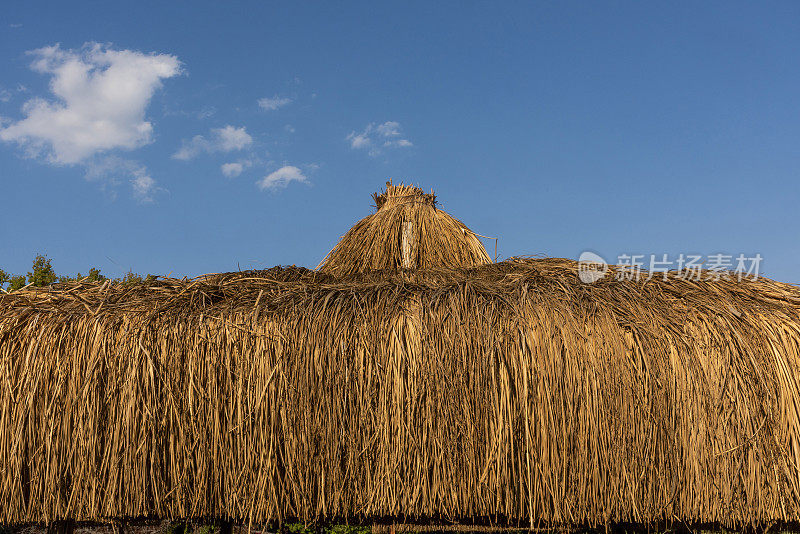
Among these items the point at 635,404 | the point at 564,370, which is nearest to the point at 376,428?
the point at 564,370

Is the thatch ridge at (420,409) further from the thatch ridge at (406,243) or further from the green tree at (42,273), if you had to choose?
the green tree at (42,273)

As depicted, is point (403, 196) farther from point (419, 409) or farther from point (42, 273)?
point (42, 273)

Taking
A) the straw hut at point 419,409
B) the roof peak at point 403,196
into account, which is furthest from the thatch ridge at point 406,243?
the straw hut at point 419,409

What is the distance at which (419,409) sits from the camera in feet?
6.03

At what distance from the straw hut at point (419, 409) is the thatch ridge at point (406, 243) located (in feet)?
3.78

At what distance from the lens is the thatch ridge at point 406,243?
3.24 metres

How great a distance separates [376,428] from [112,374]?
1.06 metres

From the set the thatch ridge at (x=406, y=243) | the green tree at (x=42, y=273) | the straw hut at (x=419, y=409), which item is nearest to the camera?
the straw hut at (x=419, y=409)

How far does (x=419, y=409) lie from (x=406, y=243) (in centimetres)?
161

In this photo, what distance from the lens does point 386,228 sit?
333cm

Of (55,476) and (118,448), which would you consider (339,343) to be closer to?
(118,448)

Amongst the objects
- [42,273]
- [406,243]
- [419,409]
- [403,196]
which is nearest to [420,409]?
[419,409]

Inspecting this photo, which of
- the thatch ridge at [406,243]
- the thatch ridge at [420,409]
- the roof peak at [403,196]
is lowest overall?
the thatch ridge at [420,409]

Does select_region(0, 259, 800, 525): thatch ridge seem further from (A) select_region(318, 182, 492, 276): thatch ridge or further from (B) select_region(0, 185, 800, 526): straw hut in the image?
(A) select_region(318, 182, 492, 276): thatch ridge
